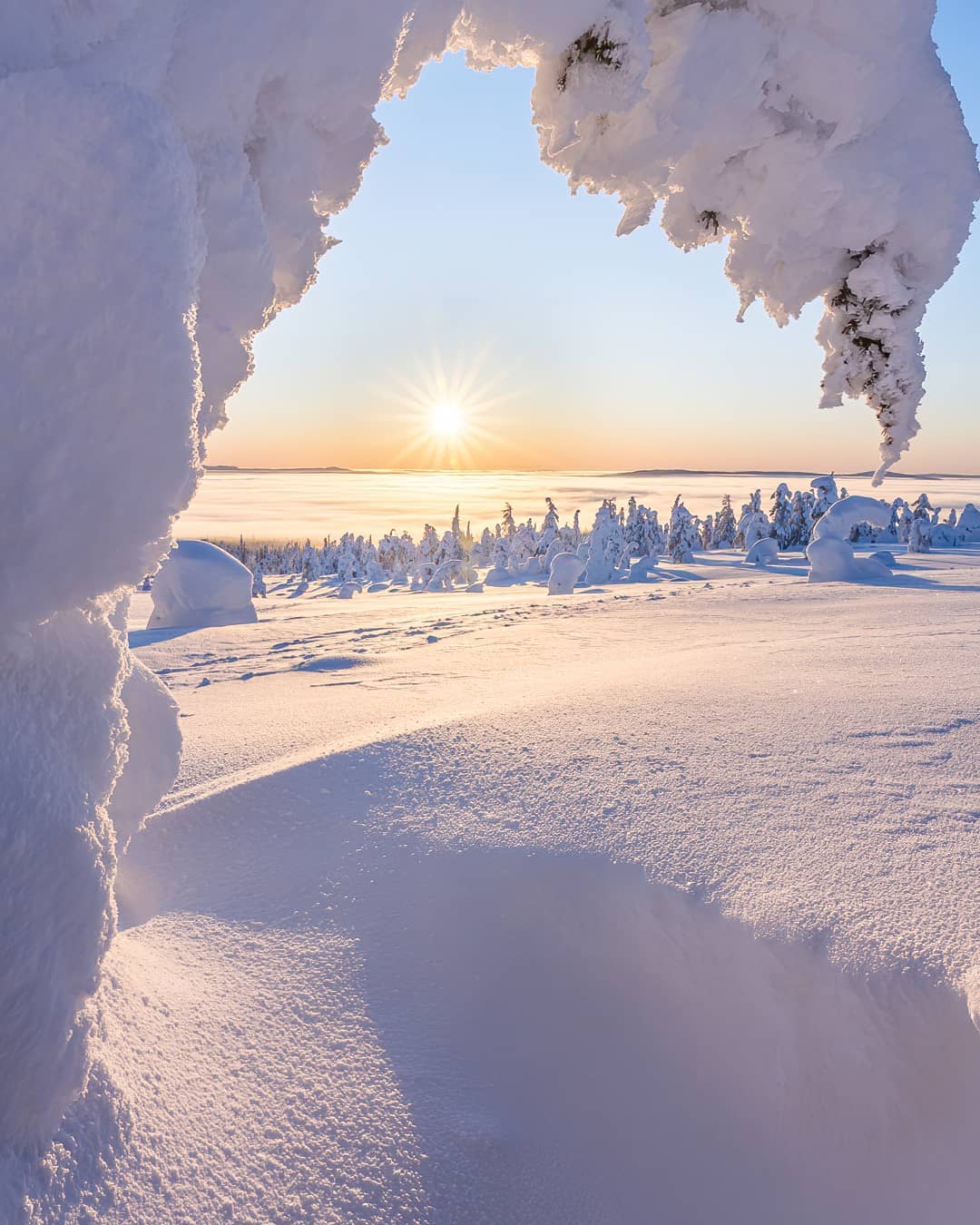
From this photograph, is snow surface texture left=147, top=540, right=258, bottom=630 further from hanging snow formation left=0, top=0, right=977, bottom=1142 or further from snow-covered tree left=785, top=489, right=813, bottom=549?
Result: snow-covered tree left=785, top=489, right=813, bottom=549

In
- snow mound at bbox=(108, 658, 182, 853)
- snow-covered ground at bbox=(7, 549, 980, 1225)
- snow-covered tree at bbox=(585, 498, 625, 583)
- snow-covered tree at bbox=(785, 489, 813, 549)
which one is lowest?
snow-covered ground at bbox=(7, 549, 980, 1225)

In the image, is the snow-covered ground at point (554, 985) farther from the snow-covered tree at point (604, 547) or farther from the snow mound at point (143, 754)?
the snow-covered tree at point (604, 547)

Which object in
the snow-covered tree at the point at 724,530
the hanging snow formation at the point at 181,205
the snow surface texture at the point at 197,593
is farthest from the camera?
the snow-covered tree at the point at 724,530

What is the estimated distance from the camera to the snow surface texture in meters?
9.55

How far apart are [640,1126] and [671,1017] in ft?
0.79

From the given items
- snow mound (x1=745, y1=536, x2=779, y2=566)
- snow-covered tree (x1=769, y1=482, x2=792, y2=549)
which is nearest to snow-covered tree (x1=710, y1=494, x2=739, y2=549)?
snow-covered tree (x1=769, y1=482, x2=792, y2=549)

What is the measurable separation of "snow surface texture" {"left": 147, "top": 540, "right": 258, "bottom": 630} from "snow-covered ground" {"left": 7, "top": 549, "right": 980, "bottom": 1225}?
752 centimetres

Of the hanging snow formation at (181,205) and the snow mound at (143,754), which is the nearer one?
the hanging snow formation at (181,205)

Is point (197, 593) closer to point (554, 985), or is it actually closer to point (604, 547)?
point (554, 985)

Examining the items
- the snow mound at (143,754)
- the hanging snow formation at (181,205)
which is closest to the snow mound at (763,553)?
the hanging snow formation at (181,205)

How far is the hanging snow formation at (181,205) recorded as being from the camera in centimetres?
96

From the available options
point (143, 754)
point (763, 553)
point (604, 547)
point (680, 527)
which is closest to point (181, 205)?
point (143, 754)

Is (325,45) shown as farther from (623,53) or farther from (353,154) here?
(623,53)

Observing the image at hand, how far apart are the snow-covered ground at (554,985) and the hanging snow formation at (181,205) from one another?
1.26 feet
